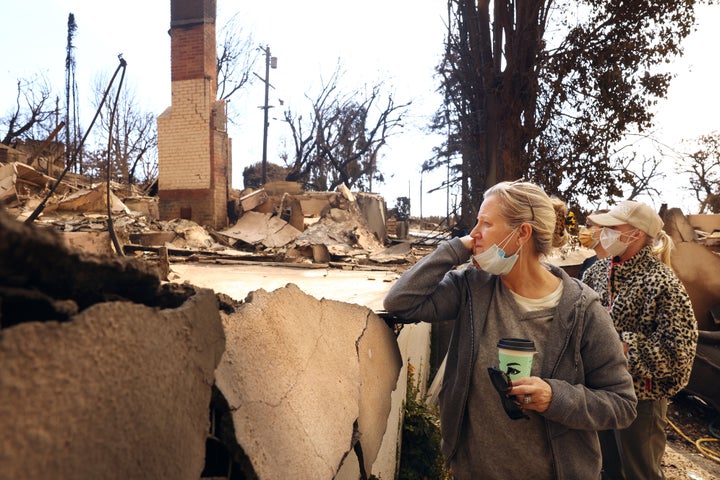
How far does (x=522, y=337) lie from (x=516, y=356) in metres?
0.20

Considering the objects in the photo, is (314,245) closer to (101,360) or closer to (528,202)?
(528,202)

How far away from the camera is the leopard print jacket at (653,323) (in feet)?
8.34

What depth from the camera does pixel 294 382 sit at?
147cm

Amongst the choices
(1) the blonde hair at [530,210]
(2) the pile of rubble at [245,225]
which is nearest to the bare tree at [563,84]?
(2) the pile of rubble at [245,225]

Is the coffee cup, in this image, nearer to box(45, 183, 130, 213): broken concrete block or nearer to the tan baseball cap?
the tan baseball cap

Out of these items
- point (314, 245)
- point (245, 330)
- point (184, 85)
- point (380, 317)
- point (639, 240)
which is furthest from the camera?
point (184, 85)

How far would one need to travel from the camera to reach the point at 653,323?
8.82 ft

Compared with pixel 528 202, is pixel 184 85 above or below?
above

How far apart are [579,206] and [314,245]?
16.8ft

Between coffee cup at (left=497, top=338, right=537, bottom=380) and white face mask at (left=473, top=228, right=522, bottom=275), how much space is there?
1.08 ft

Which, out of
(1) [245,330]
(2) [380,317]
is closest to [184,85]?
(2) [380,317]

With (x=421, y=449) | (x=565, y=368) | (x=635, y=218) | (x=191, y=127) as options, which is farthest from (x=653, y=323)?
(x=191, y=127)

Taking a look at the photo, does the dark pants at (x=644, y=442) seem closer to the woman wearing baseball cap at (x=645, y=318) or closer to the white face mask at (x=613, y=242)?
the woman wearing baseball cap at (x=645, y=318)

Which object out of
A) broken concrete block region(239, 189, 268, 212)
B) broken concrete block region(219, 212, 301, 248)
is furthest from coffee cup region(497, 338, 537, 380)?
broken concrete block region(239, 189, 268, 212)
